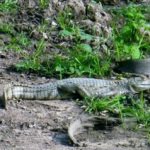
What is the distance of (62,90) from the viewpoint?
7.80 metres

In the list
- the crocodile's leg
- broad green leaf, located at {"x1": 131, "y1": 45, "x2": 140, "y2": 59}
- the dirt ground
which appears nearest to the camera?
the dirt ground

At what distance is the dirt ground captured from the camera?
6.59 meters

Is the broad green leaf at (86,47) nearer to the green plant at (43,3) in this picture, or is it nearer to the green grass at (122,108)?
the green plant at (43,3)

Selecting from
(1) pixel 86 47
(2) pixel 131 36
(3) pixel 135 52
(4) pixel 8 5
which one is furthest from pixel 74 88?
(4) pixel 8 5

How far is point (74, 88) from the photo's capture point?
782cm

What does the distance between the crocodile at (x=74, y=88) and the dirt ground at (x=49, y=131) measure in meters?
0.09

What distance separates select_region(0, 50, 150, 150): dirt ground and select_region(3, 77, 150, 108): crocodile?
0.09 metres

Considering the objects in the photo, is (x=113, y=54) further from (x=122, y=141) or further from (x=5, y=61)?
(x=122, y=141)

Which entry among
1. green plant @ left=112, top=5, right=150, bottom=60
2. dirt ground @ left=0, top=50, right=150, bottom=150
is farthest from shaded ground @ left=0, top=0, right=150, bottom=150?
green plant @ left=112, top=5, right=150, bottom=60

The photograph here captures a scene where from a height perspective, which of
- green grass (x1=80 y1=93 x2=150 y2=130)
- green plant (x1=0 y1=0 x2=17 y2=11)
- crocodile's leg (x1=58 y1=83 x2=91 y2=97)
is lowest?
green grass (x1=80 y1=93 x2=150 y2=130)

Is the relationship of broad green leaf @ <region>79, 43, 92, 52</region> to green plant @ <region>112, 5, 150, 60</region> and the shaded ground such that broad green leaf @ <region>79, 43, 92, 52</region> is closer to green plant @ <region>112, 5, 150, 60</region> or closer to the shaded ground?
green plant @ <region>112, 5, 150, 60</region>

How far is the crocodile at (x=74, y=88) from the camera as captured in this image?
762 centimetres

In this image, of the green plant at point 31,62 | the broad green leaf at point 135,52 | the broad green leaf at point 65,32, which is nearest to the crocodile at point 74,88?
the green plant at point 31,62

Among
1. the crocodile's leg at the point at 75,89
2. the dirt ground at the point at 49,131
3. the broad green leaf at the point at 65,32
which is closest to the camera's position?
the dirt ground at the point at 49,131
